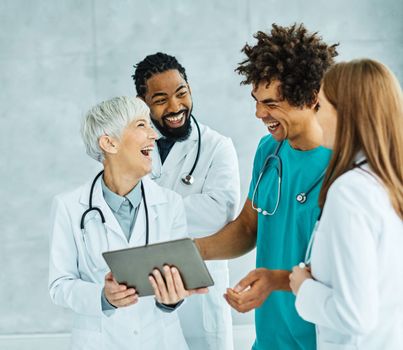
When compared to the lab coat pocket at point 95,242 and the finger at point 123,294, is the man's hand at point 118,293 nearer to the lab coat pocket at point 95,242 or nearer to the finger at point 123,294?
the finger at point 123,294

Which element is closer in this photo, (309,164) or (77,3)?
(309,164)

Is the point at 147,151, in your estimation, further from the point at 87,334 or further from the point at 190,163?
the point at 87,334

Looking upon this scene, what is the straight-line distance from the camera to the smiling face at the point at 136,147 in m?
2.07

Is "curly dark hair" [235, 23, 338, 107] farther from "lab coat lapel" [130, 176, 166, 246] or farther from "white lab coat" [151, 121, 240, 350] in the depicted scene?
"white lab coat" [151, 121, 240, 350]

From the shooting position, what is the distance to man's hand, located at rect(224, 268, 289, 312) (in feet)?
5.69

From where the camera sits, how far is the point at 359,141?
1.40 m

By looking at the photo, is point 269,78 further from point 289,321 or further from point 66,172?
point 66,172

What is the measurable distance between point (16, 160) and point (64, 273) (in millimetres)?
2229

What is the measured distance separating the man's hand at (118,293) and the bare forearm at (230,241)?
495mm

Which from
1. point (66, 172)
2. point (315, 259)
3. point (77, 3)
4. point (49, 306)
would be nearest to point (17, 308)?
point (49, 306)

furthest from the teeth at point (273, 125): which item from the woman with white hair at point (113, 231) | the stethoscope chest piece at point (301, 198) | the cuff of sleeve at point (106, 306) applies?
the cuff of sleeve at point (106, 306)

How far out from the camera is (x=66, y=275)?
1938 mm

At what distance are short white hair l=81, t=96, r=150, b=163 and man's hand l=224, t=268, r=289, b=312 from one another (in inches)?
25.6

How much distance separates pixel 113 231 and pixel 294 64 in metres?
0.75
